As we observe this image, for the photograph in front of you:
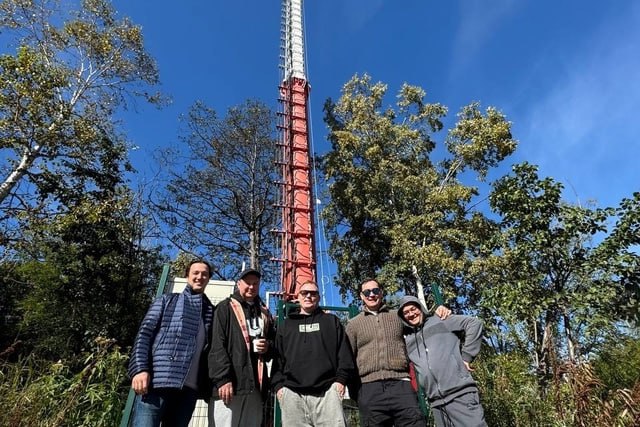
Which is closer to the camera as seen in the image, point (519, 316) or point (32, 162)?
point (519, 316)

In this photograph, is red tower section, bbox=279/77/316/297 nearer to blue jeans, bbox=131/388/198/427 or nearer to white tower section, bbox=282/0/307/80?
white tower section, bbox=282/0/307/80

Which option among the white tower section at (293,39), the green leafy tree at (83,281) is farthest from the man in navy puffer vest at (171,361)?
the white tower section at (293,39)

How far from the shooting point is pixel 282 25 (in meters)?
20.7

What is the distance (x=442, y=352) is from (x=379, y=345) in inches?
17.3

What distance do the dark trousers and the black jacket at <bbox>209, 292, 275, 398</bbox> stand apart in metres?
0.68

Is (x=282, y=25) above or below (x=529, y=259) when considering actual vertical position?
above

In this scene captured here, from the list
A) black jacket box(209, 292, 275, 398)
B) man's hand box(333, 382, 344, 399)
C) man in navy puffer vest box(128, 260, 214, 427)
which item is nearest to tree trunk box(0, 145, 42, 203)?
man in navy puffer vest box(128, 260, 214, 427)

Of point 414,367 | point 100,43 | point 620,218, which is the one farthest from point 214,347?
point 100,43

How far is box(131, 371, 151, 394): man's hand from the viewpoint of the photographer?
244 centimetres

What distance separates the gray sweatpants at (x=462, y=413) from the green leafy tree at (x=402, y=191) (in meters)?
8.31

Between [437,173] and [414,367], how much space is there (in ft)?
35.6

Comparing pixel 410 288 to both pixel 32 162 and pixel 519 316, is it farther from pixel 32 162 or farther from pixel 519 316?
pixel 32 162

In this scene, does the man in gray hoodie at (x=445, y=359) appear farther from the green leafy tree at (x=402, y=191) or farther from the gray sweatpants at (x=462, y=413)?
the green leafy tree at (x=402, y=191)

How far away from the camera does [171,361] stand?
256cm
